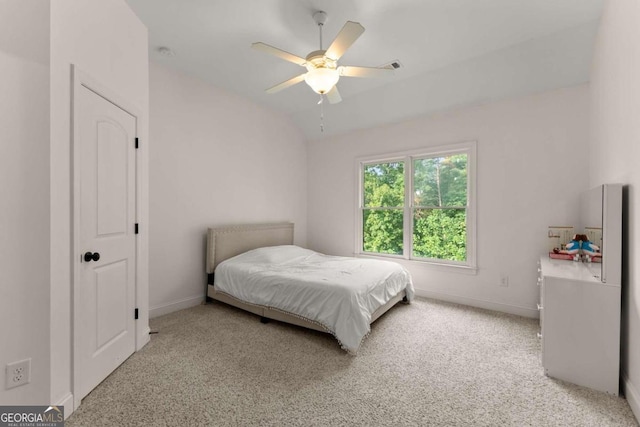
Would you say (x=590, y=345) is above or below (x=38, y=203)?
below

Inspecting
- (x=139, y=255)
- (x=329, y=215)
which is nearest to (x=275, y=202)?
(x=329, y=215)

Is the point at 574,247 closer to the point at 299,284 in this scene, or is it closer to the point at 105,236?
the point at 299,284

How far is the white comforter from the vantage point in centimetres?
247

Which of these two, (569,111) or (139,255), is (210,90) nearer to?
(139,255)

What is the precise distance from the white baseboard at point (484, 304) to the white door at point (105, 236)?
354 centimetres

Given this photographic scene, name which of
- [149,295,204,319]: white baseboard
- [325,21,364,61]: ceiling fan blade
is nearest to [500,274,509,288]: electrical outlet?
[325,21,364,61]: ceiling fan blade

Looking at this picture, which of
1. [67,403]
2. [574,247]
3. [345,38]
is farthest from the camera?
[574,247]

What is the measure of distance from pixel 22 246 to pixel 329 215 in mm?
3948

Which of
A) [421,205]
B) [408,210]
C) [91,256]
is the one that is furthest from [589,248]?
[91,256]

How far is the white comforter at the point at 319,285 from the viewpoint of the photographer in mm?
2469

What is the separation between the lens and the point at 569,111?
10.0ft

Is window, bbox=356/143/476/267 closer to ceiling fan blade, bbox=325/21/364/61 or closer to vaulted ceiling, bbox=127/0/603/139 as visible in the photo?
vaulted ceiling, bbox=127/0/603/139

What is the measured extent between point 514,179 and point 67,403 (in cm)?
449

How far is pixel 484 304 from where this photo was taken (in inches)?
139
